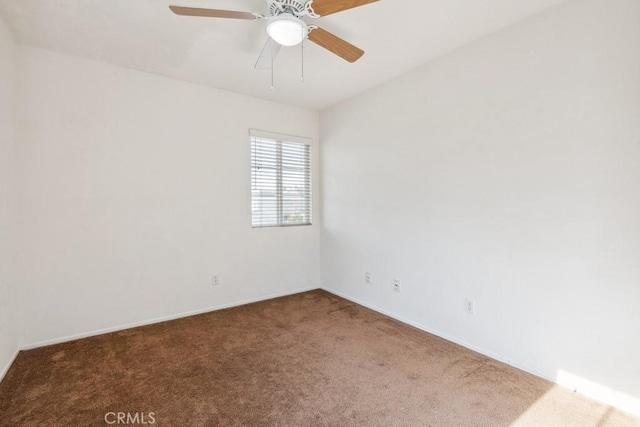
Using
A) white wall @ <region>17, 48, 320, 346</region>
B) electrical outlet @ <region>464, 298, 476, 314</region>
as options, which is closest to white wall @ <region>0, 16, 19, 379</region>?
white wall @ <region>17, 48, 320, 346</region>

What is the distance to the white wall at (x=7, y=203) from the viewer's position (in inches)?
82.7

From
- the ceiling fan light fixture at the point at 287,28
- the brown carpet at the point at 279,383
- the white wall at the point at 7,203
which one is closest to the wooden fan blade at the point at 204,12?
the ceiling fan light fixture at the point at 287,28

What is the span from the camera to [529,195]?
212 centimetres

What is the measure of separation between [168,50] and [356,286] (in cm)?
309

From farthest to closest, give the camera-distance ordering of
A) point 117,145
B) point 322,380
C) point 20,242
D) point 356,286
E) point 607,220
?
point 356,286 → point 117,145 → point 20,242 → point 322,380 → point 607,220

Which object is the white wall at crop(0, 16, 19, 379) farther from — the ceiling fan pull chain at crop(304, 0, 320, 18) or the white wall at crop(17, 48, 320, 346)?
the ceiling fan pull chain at crop(304, 0, 320, 18)

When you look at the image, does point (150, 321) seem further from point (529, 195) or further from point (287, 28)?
point (529, 195)

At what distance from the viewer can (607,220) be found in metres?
1.80

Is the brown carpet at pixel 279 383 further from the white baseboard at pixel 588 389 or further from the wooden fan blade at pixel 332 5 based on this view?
the wooden fan blade at pixel 332 5

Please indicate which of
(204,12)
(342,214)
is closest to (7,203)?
(204,12)

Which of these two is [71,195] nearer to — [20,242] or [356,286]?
[20,242]

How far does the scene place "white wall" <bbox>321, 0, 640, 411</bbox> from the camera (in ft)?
5.78

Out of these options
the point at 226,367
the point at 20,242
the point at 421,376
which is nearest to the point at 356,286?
the point at 421,376

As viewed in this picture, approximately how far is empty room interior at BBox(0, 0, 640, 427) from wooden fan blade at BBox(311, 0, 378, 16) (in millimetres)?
29
